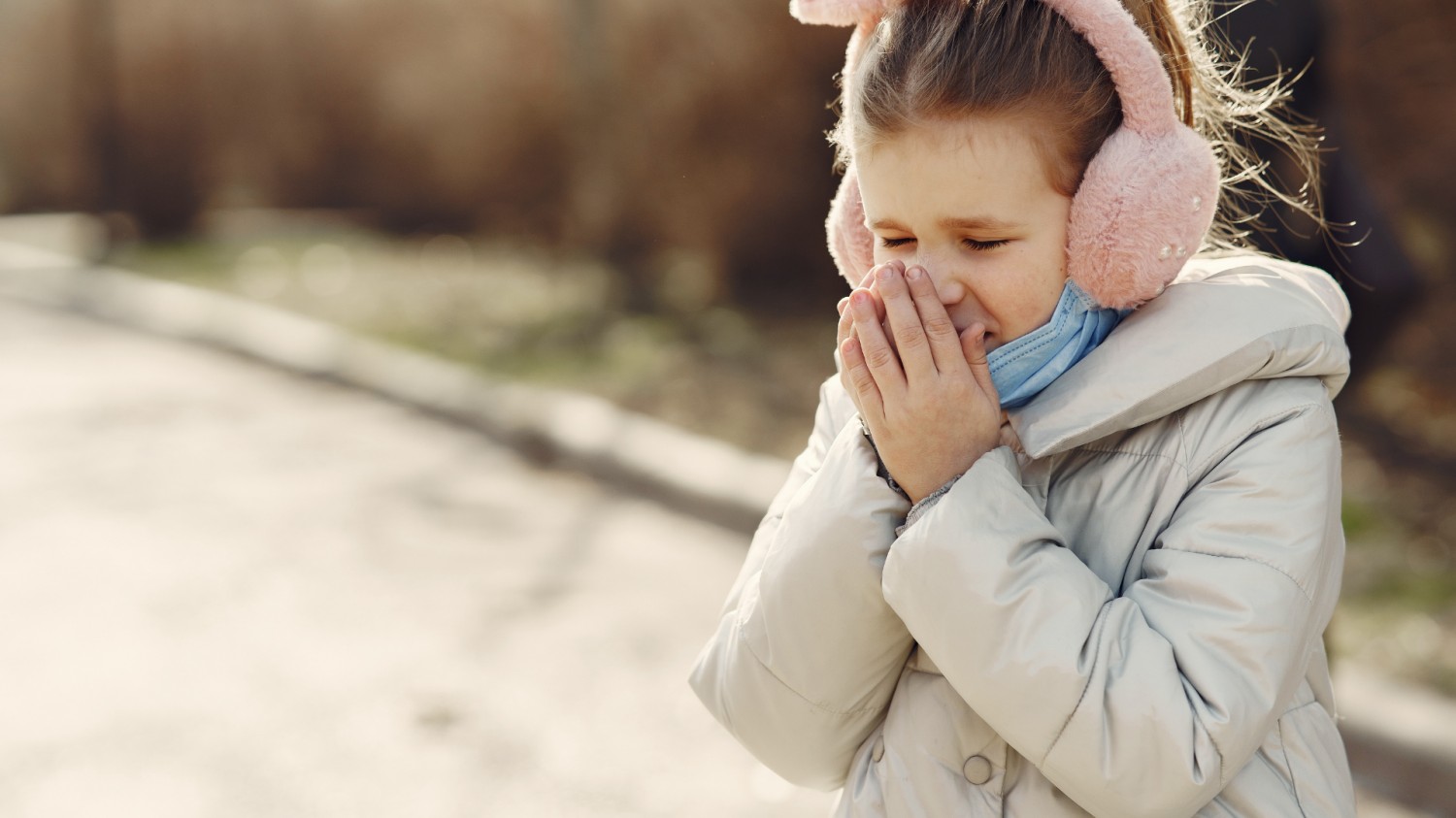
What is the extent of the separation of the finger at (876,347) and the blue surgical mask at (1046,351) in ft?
0.42

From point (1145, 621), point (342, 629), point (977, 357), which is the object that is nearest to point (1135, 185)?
point (977, 357)

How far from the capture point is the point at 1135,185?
1579mm

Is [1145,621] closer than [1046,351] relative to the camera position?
Yes

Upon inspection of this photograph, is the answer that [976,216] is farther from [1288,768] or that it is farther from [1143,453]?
[1288,768]

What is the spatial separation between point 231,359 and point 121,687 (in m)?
4.84

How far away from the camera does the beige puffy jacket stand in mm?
1456

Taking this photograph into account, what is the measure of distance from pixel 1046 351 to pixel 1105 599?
31 centimetres

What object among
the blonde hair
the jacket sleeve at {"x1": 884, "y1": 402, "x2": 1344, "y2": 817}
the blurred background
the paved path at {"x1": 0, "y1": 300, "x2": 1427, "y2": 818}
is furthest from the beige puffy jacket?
the paved path at {"x1": 0, "y1": 300, "x2": 1427, "y2": 818}

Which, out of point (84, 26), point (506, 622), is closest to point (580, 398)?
point (506, 622)

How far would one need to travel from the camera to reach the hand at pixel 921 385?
5.17 feet

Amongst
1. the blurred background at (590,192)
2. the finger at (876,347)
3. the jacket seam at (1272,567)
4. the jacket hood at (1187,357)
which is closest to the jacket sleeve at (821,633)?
the finger at (876,347)

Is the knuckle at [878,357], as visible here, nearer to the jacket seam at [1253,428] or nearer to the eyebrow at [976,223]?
the eyebrow at [976,223]

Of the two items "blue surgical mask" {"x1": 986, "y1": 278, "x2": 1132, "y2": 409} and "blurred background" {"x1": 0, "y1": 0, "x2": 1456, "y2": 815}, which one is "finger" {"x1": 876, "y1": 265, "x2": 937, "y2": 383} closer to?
"blue surgical mask" {"x1": 986, "y1": 278, "x2": 1132, "y2": 409}

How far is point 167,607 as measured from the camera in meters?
4.45
